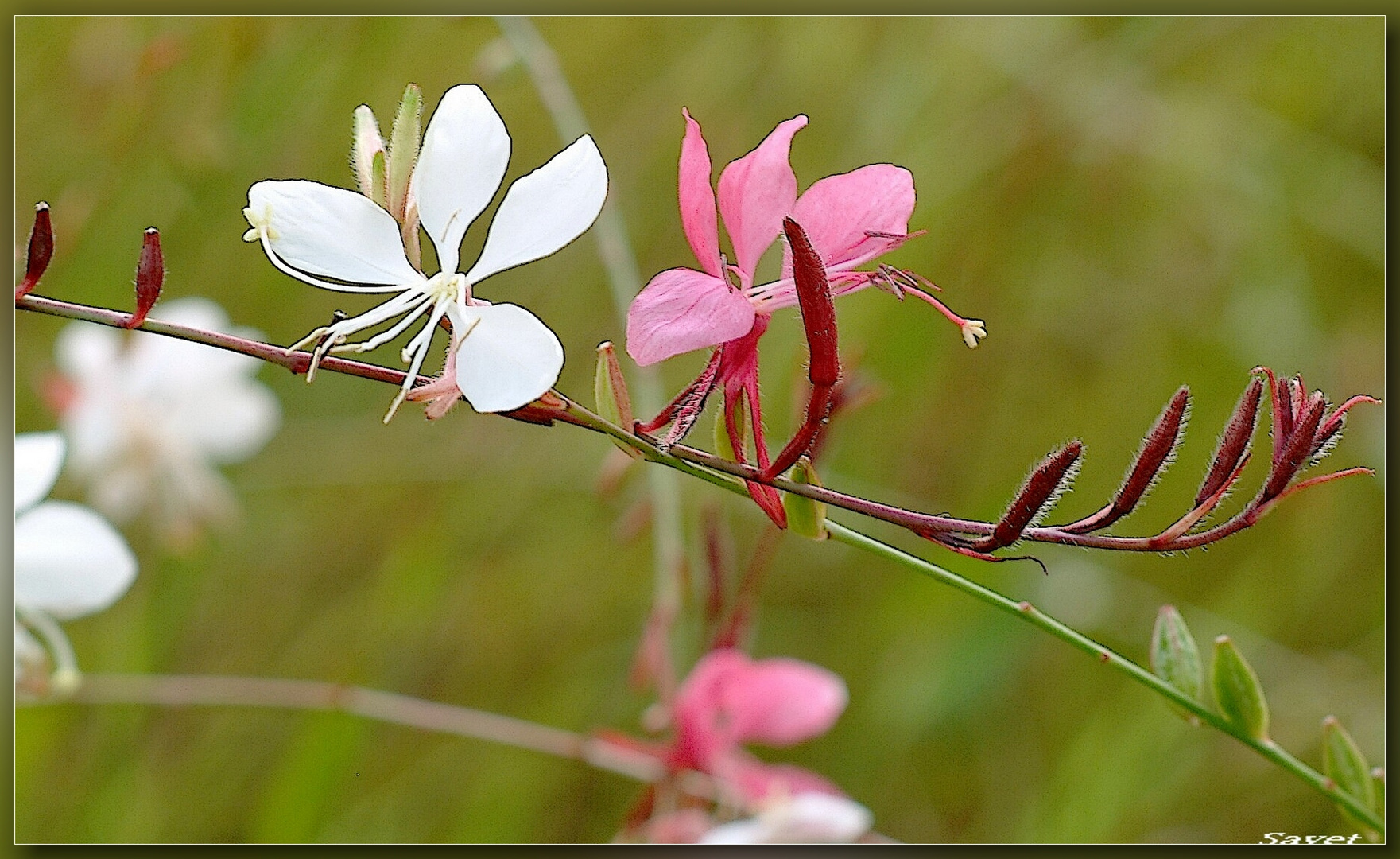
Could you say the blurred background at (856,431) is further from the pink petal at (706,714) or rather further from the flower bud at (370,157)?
the flower bud at (370,157)

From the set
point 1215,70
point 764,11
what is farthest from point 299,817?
point 1215,70

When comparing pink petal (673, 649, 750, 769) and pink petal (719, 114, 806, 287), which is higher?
pink petal (719, 114, 806, 287)

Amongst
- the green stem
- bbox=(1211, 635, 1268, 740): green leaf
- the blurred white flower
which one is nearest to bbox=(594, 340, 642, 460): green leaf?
the green stem

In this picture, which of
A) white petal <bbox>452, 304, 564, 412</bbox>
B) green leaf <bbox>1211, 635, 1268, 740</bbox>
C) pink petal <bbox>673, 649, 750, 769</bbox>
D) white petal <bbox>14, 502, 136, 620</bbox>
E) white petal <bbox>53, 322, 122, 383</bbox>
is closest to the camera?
white petal <bbox>452, 304, 564, 412</bbox>

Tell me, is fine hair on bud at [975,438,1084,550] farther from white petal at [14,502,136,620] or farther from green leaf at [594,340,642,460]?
white petal at [14,502,136,620]

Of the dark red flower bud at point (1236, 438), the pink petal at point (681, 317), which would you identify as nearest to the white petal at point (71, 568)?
the pink petal at point (681, 317)

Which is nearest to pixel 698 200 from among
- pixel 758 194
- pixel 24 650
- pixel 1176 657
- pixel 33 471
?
pixel 758 194

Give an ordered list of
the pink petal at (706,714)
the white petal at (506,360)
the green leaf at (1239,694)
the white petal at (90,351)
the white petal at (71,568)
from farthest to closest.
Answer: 1. the white petal at (90,351)
2. the pink petal at (706,714)
3. the white petal at (71,568)
4. the green leaf at (1239,694)
5. the white petal at (506,360)
